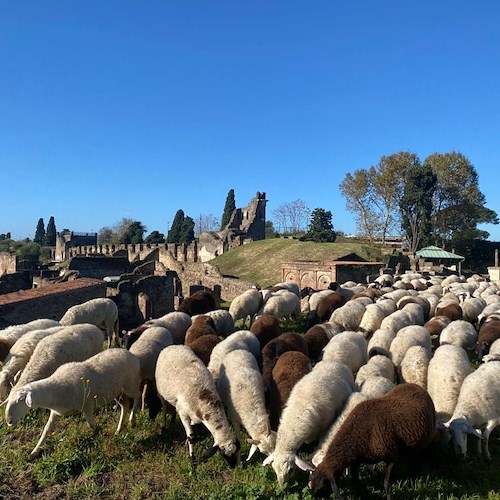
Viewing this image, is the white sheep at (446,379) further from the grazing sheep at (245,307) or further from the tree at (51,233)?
the tree at (51,233)

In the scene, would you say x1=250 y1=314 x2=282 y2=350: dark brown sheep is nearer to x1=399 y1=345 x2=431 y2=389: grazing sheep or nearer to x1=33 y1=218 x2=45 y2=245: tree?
x1=399 y1=345 x2=431 y2=389: grazing sheep

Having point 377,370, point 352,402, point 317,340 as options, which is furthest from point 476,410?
point 317,340

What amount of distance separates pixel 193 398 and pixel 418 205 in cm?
4534

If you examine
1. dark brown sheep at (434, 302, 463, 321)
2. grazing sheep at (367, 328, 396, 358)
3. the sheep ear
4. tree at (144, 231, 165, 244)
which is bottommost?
the sheep ear

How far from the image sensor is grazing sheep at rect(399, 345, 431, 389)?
7289 millimetres

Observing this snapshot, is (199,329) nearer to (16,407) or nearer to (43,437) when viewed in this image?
Result: (43,437)

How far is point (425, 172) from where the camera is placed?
1785 inches

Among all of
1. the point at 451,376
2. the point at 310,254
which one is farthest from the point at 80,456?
the point at 310,254

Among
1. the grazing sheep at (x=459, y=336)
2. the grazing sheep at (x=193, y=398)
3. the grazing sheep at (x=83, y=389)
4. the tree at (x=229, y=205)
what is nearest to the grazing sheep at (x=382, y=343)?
the grazing sheep at (x=459, y=336)

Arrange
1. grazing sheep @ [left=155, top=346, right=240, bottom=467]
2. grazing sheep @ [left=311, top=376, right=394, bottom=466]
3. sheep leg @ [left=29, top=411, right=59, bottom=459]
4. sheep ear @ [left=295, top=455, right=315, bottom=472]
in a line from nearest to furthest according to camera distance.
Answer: sheep ear @ [left=295, top=455, right=315, bottom=472]
grazing sheep @ [left=311, top=376, right=394, bottom=466]
grazing sheep @ [left=155, top=346, right=240, bottom=467]
sheep leg @ [left=29, top=411, right=59, bottom=459]

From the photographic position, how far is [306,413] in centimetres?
556

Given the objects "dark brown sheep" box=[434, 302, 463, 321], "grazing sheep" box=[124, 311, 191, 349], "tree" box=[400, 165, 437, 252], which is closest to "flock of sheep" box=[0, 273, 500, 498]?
"grazing sheep" box=[124, 311, 191, 349]

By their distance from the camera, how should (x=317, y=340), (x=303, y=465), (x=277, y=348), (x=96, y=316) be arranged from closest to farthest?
(x=303, y=465) < (x=277, y=348) < (x=317, y=340) < (x=96, y=316)

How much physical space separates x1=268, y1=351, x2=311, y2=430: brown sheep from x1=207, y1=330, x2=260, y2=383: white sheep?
0.92m
